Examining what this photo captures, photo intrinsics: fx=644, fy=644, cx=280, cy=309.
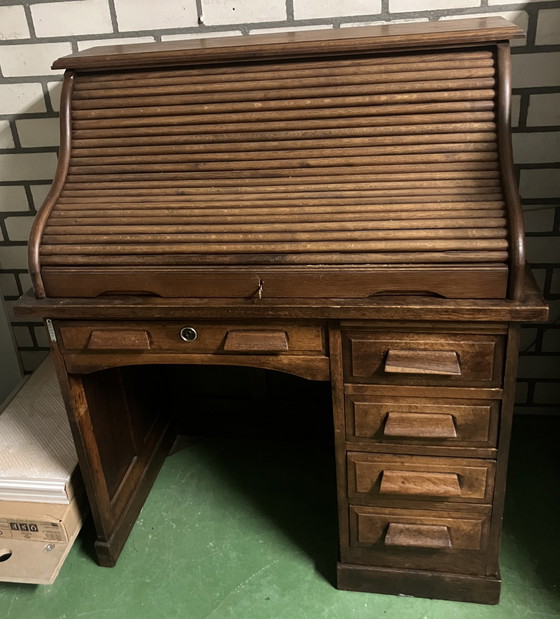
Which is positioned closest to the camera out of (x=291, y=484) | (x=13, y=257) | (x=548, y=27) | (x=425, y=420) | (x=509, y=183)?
(x=509, y=183)

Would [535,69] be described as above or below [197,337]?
above

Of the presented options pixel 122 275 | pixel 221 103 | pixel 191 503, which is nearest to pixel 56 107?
pixel 221 103

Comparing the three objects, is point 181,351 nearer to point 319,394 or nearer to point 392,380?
point 392,380

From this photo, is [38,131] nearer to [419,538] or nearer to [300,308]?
[300,308]

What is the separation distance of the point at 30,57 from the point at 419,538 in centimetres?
178

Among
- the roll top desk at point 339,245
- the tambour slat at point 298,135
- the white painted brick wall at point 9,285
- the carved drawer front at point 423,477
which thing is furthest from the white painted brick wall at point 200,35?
the carved drawer front at point 423,477

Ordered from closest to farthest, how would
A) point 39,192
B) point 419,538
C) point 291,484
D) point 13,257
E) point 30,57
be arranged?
point 419,538, point 30,57, point 291,484, point 39,192, point 13,257

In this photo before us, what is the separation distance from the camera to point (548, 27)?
1.77 metres

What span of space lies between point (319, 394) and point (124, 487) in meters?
0.71

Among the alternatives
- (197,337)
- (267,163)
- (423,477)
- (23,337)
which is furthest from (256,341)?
(23,337)

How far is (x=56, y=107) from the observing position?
6.69 ft

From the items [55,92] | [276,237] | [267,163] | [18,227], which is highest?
[55,92]

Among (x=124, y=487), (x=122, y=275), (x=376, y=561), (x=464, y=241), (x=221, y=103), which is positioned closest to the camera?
(x=464, y=241)

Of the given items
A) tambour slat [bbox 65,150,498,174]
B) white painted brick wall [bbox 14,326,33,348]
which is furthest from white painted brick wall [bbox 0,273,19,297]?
tambour slat [bbox 65,150,498,174]
